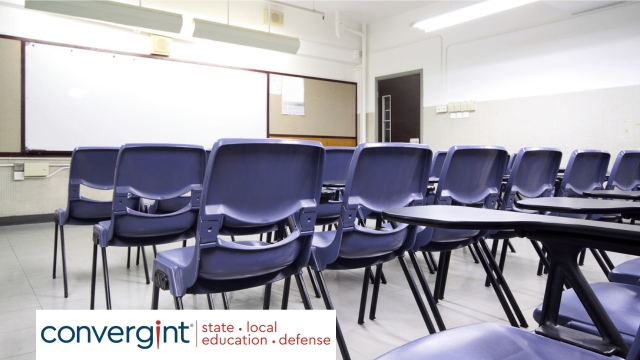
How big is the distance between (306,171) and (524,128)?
215 inches

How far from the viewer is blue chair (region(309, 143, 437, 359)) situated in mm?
1478

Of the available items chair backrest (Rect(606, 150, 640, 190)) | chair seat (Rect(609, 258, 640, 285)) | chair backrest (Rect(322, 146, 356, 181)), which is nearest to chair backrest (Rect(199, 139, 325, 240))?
chair seat (Rect(609, 258, 640, 285))

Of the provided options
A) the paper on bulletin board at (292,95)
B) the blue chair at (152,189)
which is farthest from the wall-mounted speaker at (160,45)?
the blue chair at (152,189)

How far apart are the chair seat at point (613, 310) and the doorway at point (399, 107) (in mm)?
6423

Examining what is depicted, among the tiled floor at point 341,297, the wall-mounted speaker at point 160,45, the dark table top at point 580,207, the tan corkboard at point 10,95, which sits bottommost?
the tiled floor at point 341,297

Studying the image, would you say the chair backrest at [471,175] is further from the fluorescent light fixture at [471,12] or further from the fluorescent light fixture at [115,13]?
the fluorescent light fixture at [115,13]

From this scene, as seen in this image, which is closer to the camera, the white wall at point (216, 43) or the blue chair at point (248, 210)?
the blue chair at point (248, 210)

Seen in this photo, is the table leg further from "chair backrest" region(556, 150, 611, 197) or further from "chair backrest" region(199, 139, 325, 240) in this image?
"chair backrest" region(556, 150, 611, 197)

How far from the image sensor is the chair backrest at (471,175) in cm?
177

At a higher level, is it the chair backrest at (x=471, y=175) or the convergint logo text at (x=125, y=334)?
the chair backrest at (x=471, y=175)

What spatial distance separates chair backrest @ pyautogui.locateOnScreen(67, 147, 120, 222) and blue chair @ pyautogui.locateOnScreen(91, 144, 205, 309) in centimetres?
53

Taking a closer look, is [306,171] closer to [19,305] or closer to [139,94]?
[19,305]

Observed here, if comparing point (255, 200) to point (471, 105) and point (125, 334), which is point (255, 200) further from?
point (471, 105)

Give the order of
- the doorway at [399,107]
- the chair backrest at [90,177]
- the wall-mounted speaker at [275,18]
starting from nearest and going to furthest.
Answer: the chair backrest at [90,177] → the wall-mounted speaker at [275,18] → the doorway at [399,107]
